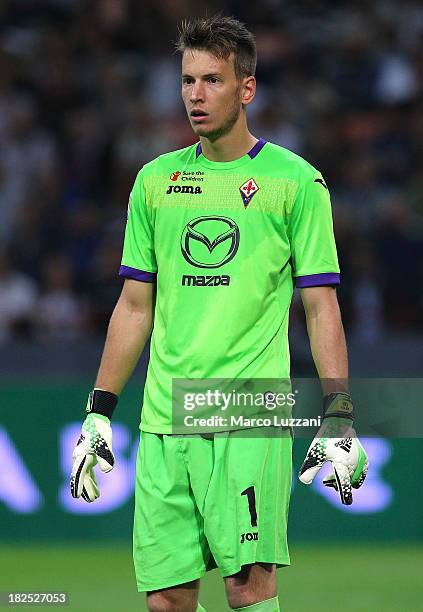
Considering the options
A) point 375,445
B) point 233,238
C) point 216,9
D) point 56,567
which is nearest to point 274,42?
point 216,9

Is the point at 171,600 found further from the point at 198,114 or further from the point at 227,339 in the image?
the point at 198,114

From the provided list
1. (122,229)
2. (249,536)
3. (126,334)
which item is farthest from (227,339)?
(122,229)

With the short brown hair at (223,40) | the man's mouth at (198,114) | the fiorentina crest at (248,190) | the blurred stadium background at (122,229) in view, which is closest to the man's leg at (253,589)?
the fiorentina crest at (248,190)

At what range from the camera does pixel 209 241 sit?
15.3 ft

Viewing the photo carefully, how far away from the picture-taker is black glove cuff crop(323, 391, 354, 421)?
15.0 ft

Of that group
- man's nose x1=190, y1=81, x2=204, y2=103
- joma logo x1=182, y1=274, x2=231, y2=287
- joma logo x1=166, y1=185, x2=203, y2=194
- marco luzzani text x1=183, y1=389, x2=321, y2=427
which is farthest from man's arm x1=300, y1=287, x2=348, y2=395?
man's nose x1=190, y1=81, x2=204, y2=103

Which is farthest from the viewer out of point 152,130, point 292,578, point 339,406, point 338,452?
point 152,130

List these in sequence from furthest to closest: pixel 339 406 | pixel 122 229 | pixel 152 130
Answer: pixel 152 130 → pixel 122 229 → pixel 339 406

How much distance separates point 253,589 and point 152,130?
22.7 ft

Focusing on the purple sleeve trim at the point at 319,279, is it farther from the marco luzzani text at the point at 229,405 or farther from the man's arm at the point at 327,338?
the marco luzzani text at the point at 229,405

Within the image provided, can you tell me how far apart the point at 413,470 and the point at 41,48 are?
5201 millimetres

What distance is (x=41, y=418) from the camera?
9.16m

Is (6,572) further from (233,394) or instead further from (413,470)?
(233,394)

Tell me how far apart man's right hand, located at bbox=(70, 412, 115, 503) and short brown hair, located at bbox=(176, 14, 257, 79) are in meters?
1.36
